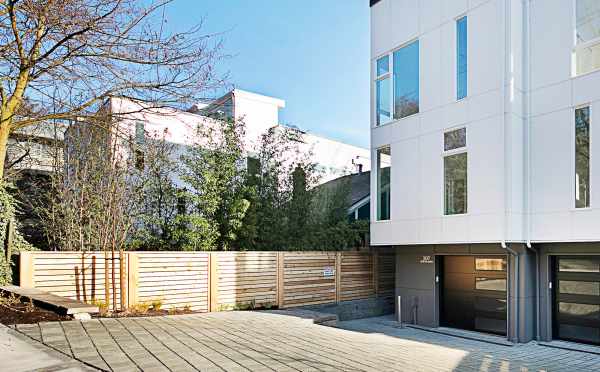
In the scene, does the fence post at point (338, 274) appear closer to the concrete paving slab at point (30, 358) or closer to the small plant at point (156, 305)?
the small plant at point (156, 305)

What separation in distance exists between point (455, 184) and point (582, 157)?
2.37 meters

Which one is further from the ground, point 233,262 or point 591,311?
point 233,262

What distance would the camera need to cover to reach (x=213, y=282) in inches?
386

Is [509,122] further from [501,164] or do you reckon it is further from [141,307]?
[141,307]

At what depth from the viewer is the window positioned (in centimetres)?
857

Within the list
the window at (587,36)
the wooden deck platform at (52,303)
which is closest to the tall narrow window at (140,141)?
the wooden deck platform at (52,303)

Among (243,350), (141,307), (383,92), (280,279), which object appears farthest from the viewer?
(383,92)

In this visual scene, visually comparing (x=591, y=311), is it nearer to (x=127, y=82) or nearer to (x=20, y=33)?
(x=127, y=82)

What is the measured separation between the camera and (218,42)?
6785 millimetres

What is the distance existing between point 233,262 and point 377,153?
4.51 meters

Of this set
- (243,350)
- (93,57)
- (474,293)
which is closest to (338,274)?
(474,293)

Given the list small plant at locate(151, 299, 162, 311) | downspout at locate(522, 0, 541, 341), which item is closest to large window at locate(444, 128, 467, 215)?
downspout at locate(522, 0, 541, 341)

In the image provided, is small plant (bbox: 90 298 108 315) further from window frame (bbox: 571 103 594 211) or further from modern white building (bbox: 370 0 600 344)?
window frame (bbox: 571 103 594 211)

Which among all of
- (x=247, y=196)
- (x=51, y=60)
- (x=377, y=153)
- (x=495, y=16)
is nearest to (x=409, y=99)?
(x=377, y=153)
